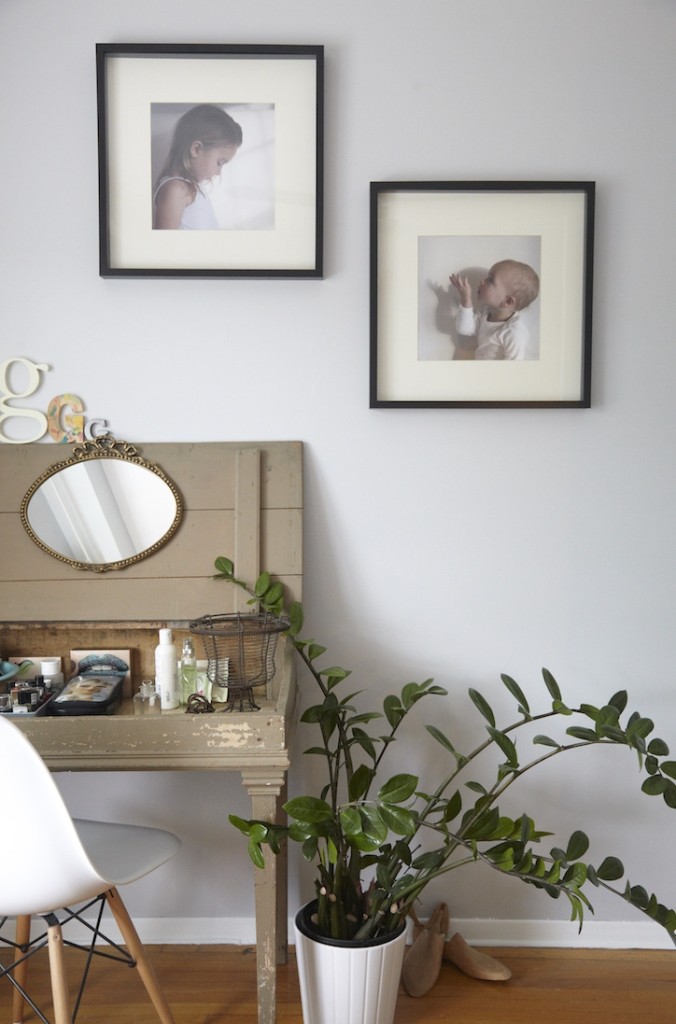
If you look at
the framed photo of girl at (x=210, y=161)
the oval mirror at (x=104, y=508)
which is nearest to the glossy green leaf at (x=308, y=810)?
the oval mirror at (x=104, y=508)

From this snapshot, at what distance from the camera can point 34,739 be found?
5.78 feet

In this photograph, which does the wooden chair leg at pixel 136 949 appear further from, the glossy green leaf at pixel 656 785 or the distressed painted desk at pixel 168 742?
the glossy green leaf at pixel 656 785

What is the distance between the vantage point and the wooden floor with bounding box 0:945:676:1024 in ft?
6.68

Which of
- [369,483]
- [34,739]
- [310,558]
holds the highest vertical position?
[369,483]

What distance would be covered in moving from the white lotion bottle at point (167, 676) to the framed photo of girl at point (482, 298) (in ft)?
2.55

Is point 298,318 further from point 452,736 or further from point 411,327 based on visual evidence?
point 452,736

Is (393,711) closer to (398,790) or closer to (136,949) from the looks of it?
(398,790)

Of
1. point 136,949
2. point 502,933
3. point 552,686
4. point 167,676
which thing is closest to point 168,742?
point 167,676

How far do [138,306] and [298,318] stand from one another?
40cm

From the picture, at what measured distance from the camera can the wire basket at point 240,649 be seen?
1980 millimetres

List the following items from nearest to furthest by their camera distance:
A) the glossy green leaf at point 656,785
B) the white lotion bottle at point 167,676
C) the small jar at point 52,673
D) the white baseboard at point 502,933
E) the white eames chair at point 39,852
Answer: the white eames chair at point 39,852
the glossy green leaf at point 656,785
the white lotion bottle at point 167,676
the small jar at point 52,673
the white baseboard at point 502,933

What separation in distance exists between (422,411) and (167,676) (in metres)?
0.90

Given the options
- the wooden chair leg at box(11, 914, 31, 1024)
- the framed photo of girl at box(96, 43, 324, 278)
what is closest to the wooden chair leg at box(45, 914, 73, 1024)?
the wooden chair leg at box(11, 914, 31, 1024)

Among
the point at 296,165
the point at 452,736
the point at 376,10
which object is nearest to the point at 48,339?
the point at 296,165
